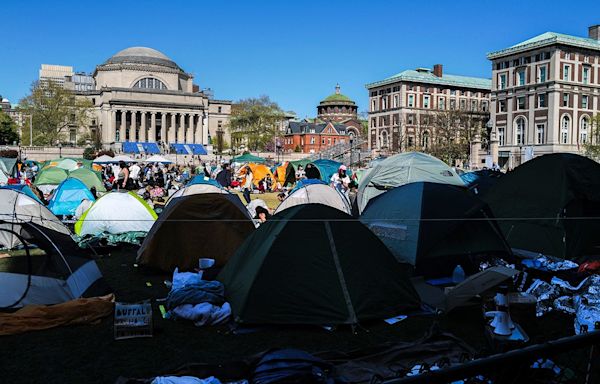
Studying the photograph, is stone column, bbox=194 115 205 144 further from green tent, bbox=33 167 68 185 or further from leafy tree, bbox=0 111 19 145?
green tent, bbox=33 167 68 185

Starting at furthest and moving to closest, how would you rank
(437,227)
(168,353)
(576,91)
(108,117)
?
(108,117) → (576,91) → (437,227) → (168,353)

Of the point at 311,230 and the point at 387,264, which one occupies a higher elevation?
the point at 311,230

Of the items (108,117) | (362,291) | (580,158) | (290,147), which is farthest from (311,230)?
(290,147)

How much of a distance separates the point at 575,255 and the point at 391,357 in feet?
20.5

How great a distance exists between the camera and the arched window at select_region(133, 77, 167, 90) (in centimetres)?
9406

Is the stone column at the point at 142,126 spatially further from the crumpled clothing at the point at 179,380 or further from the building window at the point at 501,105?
the crumpled clothing at the point at 179,380

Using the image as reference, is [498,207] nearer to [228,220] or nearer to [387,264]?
[387,264]

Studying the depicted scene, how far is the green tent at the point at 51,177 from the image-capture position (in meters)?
23.2

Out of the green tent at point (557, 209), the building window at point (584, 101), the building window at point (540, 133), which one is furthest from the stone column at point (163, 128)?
the green tent at point (557, 209)

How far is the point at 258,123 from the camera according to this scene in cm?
8456

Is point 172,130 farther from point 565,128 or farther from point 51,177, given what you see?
point 51,177

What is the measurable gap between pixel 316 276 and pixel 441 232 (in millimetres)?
3126

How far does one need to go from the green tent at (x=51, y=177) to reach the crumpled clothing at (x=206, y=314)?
19.1 metres

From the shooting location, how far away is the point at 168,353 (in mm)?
5836
